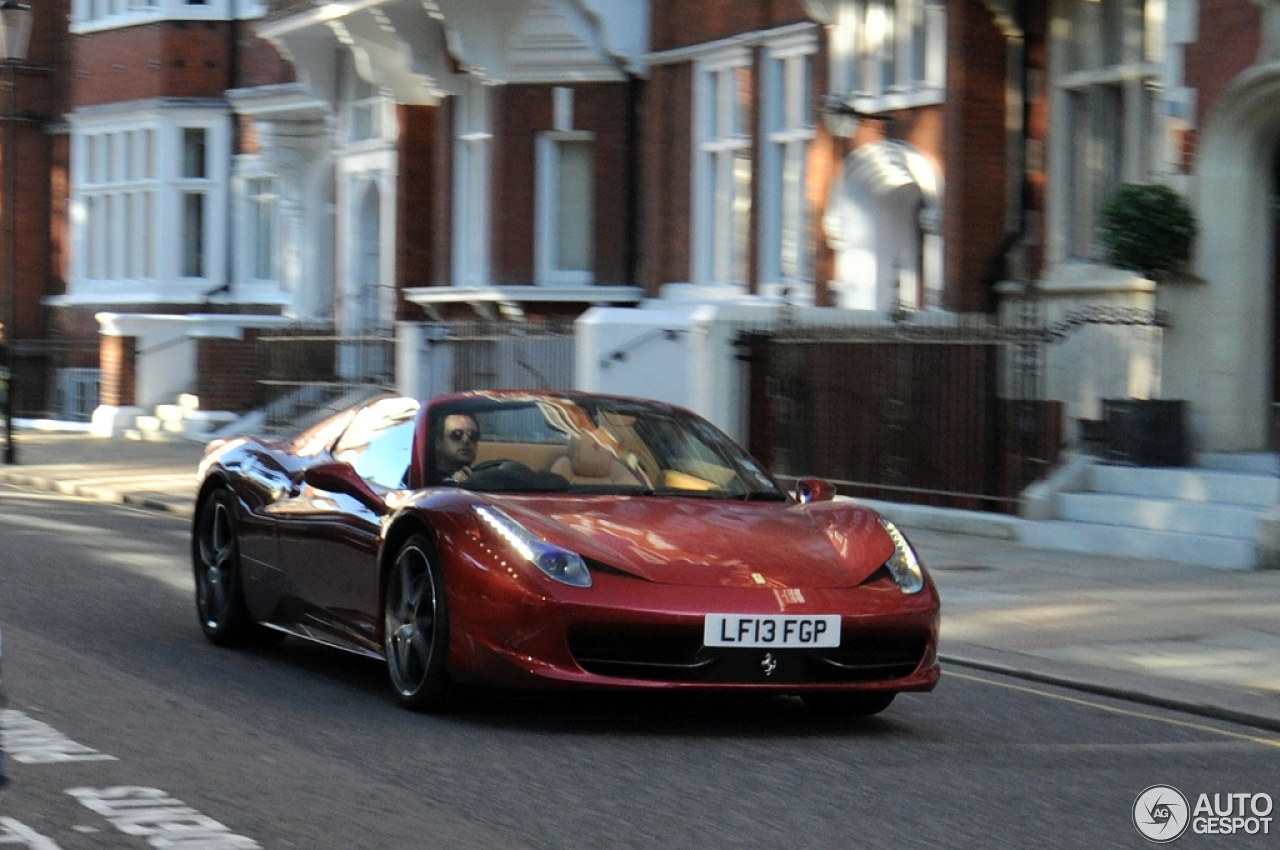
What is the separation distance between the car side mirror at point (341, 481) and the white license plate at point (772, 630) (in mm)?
1754

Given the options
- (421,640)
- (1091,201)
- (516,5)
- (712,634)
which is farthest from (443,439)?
(516,5)

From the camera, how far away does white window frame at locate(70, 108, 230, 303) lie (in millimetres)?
34062

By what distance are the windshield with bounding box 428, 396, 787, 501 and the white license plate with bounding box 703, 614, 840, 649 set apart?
1.17m

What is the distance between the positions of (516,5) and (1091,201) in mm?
9196

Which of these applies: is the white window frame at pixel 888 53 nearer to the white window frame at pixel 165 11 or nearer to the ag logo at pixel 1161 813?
the ag logo at pixel 1161 813

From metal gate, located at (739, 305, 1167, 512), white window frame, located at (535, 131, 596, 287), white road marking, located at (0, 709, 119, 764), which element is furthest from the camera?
white window frame, located at (535, 131, 596, 287)

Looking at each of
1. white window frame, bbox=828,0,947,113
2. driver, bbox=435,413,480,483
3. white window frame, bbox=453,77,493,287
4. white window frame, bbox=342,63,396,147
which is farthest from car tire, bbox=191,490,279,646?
white window frame, bbox=342,63,396,147

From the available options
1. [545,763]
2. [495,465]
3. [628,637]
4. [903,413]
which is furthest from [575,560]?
[903,413]

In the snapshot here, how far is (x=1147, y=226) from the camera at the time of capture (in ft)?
53.2

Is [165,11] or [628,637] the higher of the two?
[165,11]

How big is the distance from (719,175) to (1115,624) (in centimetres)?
1330

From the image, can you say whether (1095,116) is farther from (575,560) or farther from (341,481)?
(575,560)

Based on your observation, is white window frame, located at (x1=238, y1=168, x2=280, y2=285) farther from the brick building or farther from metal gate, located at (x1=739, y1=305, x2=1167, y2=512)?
metal gate, located at (x1=739, y1=305, x2=1167, y2=512)

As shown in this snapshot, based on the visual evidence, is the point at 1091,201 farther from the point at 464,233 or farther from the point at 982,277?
the point at 464,233
